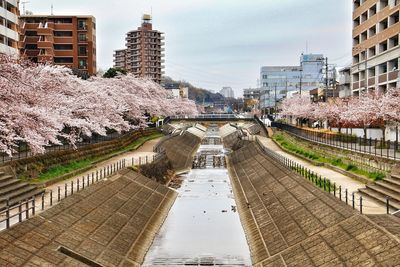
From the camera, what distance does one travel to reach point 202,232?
30.0 metres

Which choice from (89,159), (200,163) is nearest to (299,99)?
(200,163)

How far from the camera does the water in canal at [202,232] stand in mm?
24125

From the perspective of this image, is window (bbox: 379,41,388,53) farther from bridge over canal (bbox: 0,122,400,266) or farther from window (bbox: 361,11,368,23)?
bridge over canal (bbox: 0,122,400,266)

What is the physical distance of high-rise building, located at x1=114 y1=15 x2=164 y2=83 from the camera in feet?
582

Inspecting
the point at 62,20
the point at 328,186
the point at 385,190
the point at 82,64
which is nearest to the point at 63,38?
the point at 62,20

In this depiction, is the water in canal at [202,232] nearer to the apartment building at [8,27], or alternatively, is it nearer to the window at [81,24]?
the apartment building at [8,27]

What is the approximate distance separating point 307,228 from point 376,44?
49.5m

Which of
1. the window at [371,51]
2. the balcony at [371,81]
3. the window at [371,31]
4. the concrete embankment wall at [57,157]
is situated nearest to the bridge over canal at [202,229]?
the concrete embankment wall at [57,157]

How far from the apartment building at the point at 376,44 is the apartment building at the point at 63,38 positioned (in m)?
56.4

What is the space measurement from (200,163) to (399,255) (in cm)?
5610

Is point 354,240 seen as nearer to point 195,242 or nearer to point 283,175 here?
point 195,242

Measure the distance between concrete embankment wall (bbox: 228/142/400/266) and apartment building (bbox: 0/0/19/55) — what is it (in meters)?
45.5

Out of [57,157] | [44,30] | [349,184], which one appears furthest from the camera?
[44,30]

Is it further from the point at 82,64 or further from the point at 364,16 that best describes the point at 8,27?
the point at 364,16
